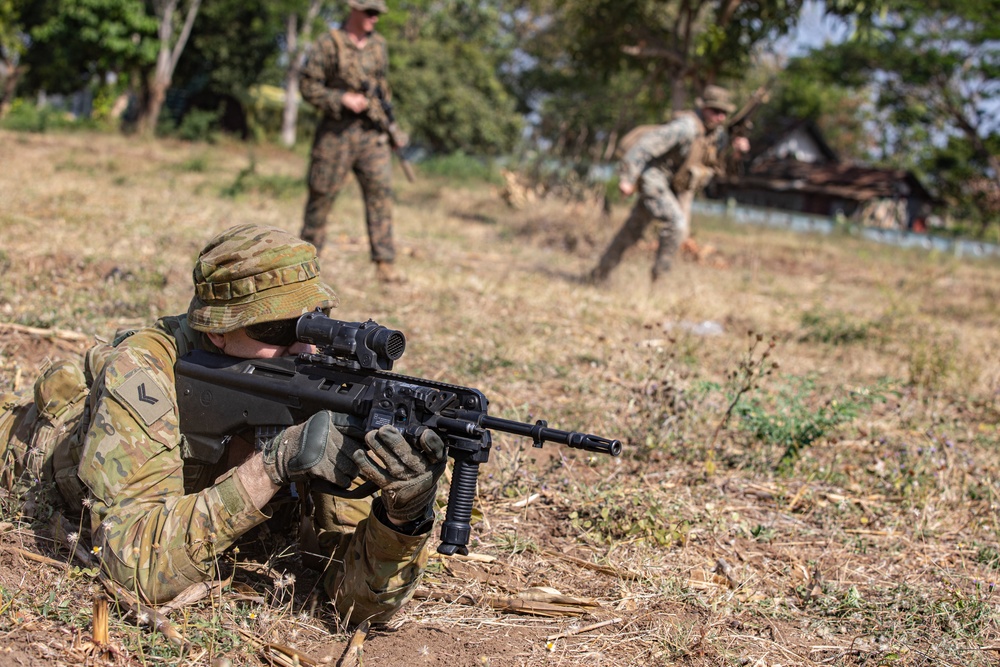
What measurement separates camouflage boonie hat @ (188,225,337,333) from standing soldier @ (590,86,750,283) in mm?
6311

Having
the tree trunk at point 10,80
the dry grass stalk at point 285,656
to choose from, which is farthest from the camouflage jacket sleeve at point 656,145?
the tree trunk at point 10,80

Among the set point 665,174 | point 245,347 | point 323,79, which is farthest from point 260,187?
point 245,347

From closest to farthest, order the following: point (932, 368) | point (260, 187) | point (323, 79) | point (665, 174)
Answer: point (932, 368) < point (323, 79) < point (665, 174) < point (260, 187)

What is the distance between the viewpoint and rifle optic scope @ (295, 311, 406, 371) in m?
2.55

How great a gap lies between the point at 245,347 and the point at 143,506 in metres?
0.54

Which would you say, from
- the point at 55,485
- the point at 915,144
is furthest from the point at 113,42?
the point at 915,144

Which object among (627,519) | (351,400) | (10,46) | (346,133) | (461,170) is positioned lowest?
(627,519)

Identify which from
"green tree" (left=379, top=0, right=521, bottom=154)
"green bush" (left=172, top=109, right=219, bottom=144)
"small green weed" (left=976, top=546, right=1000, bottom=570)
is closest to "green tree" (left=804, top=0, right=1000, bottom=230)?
"green tree" (left=379, top=0, right=521, bottom=154)

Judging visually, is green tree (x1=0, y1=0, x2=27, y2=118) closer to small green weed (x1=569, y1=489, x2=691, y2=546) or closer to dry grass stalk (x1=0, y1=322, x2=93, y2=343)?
dry grass stalk (x1=0, y1=322, x2=93, y2=343)

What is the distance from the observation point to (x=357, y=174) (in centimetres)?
790

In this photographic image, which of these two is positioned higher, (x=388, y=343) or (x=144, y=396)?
(x=388, y=343)

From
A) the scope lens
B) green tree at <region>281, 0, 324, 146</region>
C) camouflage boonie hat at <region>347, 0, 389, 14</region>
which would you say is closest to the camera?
the scope lens

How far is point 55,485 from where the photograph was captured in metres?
3.20

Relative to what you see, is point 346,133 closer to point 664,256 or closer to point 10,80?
point 664,256
